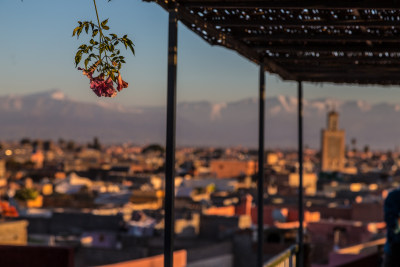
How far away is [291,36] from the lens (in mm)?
3012

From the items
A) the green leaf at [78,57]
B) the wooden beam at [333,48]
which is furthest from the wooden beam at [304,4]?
the wooden beam at [333,48]

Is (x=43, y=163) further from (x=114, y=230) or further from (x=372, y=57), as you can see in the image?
(x=372, y=57)

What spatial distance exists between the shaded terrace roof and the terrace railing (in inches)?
42.0

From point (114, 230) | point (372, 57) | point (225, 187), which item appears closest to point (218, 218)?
point (114, 230)

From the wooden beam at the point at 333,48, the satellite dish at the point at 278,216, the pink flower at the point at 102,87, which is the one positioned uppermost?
the wooden beam at the point at 333,48

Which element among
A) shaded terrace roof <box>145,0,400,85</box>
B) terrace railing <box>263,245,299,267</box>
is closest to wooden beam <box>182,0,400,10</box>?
shaded terrace roof <box>145,0,400,85</box>

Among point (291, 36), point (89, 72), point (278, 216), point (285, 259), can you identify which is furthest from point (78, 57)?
point (278, 216)

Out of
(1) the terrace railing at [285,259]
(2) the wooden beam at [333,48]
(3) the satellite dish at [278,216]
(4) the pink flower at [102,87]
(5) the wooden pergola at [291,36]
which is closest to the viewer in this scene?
(4) the pink flower at [102,87]

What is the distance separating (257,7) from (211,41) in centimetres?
61

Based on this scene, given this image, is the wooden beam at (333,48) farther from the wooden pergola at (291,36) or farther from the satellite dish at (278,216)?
the satellite dish at (278,216)

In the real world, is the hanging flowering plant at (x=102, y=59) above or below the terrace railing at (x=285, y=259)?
above

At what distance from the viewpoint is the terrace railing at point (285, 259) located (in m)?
3.95

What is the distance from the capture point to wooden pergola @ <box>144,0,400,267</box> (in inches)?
92.6

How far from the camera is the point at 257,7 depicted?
7.93ft
